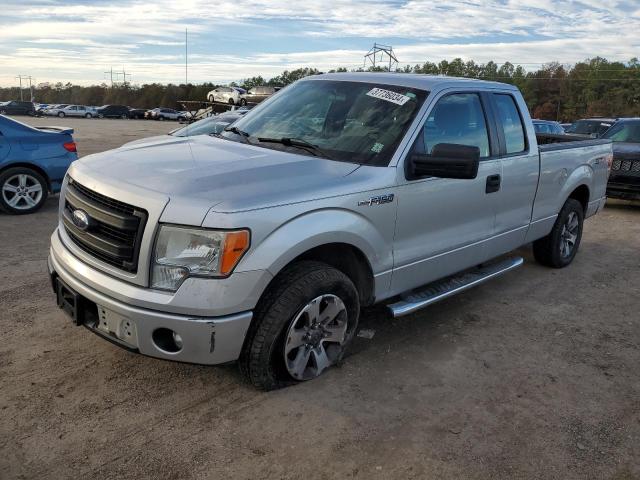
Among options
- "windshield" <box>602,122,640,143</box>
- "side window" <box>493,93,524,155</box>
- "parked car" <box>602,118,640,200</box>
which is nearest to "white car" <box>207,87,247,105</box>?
"windshield" <box>602,122,640,143</box>

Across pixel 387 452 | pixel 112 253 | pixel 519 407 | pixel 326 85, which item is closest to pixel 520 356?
pixel 519 407

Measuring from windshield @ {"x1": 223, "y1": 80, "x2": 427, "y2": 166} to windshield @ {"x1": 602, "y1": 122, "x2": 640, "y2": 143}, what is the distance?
862cm

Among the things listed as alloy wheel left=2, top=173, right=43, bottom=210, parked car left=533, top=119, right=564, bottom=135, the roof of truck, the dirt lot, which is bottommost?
the dirt lot

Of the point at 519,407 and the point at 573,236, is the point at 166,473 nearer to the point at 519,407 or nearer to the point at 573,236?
the point at 519,407

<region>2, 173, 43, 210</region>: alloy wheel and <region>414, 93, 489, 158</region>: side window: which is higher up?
<region>414, 93, 489, 158</region>: side window

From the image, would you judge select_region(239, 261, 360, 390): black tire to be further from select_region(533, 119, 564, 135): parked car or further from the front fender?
select_region(533, 119, 564, 135): parked car

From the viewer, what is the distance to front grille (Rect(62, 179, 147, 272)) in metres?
2.92

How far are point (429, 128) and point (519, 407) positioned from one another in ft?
6.32

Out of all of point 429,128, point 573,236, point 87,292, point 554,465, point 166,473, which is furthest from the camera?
point 573,236

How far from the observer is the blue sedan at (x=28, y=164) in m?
7.67

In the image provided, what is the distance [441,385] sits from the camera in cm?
358

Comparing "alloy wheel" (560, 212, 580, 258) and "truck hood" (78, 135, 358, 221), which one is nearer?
"truck hood" (78, 135, 358, 221)

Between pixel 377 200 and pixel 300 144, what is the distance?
2.35 feet

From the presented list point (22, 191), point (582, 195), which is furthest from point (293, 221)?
point (22, 191)
